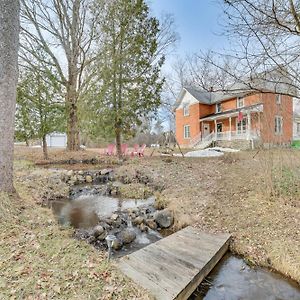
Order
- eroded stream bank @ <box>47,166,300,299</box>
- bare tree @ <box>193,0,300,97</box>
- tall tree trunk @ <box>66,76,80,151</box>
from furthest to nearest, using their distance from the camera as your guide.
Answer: tall tree trunk @ <box>66,76,80,151</box>, bare tree @ <box>193,0,300,97</box>, eroded stream bank @ <box>47,166,300,299</box>

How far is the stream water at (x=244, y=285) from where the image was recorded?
10.0 feet

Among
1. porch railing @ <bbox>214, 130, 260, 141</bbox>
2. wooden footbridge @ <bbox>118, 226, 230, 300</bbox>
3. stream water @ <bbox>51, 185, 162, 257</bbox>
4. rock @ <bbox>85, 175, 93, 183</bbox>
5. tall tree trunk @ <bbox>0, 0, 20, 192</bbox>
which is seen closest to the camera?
wooden footbridge @ <bbox>118, 226, 230, 300</bbox>

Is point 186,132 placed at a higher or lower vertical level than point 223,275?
higher

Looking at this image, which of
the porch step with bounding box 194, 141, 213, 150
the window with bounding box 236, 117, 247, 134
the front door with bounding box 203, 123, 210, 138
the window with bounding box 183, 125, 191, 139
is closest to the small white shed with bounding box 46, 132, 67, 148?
the window with bounding box 183, 125, 191, 139

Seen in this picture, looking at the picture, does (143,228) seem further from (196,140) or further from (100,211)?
(196,140)

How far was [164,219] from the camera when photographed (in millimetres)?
5242

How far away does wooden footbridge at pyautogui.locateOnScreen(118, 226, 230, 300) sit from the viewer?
270 cm

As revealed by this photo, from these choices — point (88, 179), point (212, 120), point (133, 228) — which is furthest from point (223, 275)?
point (212, 120)

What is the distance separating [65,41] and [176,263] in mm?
16283

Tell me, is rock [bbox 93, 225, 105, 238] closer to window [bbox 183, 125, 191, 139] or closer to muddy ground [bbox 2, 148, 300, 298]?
muddy ground [bbox 2, 148, 300, 298]

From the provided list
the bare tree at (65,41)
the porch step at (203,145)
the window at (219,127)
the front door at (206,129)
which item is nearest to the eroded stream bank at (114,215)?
the bare tree at (65,41)

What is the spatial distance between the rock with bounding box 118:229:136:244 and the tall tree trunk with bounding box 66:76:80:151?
1212 cm

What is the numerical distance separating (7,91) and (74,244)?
9.78 feet

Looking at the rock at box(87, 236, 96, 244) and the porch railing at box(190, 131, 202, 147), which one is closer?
the rock at box(87, 236, 96, 244)
